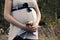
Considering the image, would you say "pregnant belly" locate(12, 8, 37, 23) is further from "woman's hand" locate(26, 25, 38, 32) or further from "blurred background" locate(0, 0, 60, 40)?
"blurred background" locate(0, 0, 60, 40)

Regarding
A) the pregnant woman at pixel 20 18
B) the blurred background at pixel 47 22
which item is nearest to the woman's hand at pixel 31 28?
the pregnant woman at pixel 20 18

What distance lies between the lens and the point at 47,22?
8938 mm

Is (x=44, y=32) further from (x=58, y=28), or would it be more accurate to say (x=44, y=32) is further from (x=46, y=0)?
(x=46, y=0)

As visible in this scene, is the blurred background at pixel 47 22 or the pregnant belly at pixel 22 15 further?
the blurred background at pixel 47 22

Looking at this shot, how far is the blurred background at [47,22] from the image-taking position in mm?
7690

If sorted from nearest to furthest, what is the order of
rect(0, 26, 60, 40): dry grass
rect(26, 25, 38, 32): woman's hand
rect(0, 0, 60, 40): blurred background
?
rect(26, 25, 38, 32): woman's hand < rect(0, 26, 60, 40): dry grass < rect(0, 0, 60, 40): blurred background

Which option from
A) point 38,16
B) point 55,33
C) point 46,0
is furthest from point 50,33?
point 38,16

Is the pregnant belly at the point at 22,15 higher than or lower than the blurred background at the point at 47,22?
higher

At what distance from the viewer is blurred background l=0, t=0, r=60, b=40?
25.2 feet

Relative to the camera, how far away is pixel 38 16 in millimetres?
3682

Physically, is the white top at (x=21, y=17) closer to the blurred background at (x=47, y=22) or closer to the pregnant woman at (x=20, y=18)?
the pregnant woman at (x=20, y=18)

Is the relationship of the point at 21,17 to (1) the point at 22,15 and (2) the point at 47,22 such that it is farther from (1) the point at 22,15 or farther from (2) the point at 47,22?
(2) the point at 47,22

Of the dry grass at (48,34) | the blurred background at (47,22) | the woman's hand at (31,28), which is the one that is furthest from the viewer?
the blurred background at (47,22)

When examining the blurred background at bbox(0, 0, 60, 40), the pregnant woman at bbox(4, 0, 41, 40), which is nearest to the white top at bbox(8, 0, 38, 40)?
the pregnant woman at bbox(4, 0, 41, 40)
